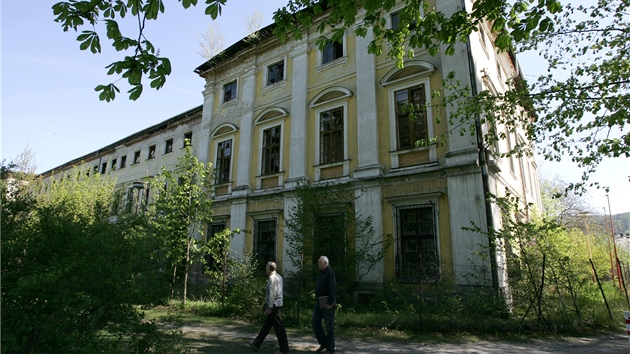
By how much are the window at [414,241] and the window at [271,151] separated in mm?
6412

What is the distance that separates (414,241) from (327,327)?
5.74 metres

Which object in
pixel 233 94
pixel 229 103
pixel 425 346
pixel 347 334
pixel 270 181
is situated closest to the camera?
pixel 425 346

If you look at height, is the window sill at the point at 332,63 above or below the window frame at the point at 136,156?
above

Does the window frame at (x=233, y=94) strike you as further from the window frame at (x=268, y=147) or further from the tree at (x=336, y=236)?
the tree at (x=336, y=236)

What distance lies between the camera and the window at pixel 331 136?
45.7 ft

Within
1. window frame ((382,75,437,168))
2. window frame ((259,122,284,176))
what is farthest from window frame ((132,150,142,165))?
window frame ((382,75,437,168))

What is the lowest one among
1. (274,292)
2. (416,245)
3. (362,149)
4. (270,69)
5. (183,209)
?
(274,292)

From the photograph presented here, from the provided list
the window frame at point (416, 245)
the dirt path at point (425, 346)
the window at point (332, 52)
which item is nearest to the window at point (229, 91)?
the window at point (332, 52)

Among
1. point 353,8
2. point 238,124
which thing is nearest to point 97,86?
point 353,8

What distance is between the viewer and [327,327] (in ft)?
21.5

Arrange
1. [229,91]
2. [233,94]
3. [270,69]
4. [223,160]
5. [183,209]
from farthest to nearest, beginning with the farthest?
[229,91]
[233,94]
[223,160]
[270,69]
[183,209]

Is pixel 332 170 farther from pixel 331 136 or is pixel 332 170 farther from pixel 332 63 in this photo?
pixel 332 63

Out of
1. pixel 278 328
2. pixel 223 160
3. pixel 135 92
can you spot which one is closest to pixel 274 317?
pixel 278 328

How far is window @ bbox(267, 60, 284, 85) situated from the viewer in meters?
17.1
